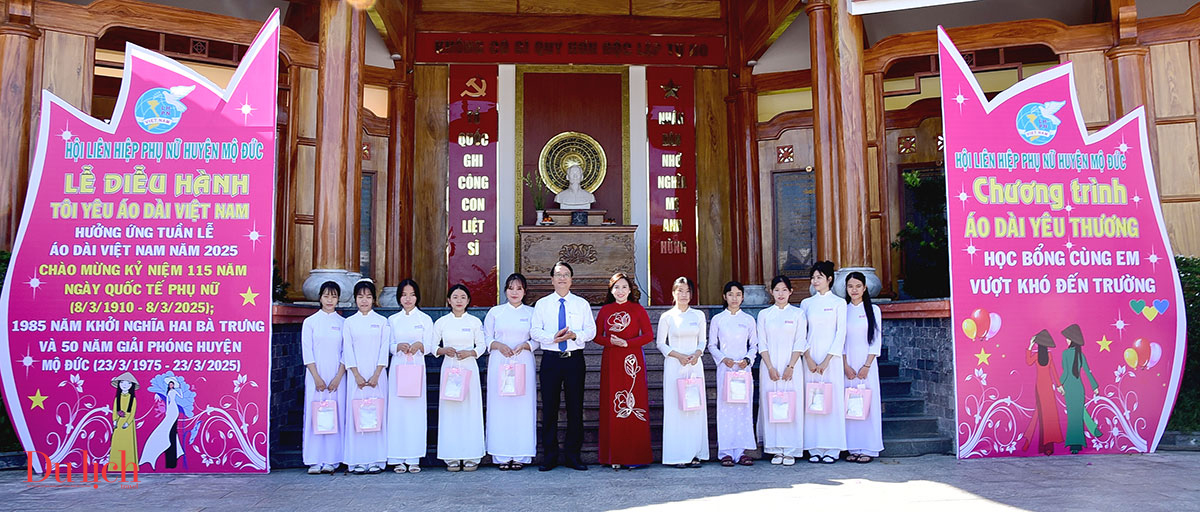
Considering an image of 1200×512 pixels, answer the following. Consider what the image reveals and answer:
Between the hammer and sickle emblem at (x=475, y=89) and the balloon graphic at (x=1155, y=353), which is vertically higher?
the hammer and sickle emblem at (x=475, y=89)

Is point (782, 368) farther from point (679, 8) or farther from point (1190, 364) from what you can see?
point (679, 8)

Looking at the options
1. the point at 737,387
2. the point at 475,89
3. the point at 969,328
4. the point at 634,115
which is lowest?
the point at 737,387

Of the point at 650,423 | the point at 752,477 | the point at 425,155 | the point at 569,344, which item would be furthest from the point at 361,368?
the point at 425,155

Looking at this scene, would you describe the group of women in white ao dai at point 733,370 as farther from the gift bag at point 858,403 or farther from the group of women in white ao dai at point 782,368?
the gift bag at point 858,403

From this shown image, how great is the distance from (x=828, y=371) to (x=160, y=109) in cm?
406

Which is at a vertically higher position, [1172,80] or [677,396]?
[1172,80]

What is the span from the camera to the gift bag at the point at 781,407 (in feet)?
16.2

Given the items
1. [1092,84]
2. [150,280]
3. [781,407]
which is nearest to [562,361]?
[781,407]

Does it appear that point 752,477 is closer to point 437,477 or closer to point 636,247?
point 437,477

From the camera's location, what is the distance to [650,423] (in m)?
5.30

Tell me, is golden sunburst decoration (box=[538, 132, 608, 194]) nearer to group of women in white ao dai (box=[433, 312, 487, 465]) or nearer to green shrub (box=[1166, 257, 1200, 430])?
group of women in white ao dai (box=[433, 312, 487, 465])

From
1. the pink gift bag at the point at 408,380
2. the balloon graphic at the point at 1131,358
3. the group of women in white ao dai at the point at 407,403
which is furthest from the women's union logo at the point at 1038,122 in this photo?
the pink gift bag at the point at 408,380

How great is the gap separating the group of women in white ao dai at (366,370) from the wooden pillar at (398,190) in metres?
3.46

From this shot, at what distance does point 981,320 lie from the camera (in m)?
5.14
